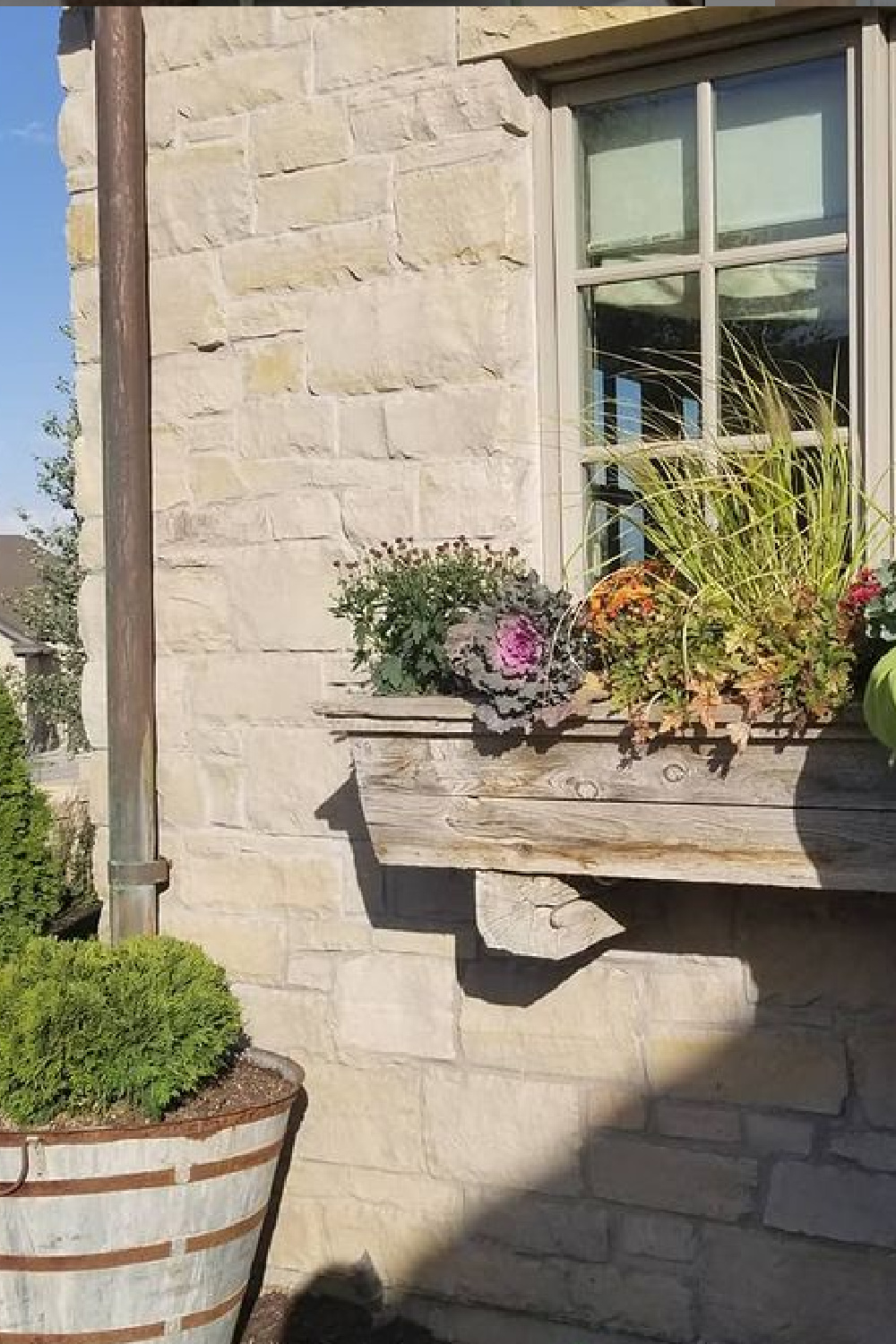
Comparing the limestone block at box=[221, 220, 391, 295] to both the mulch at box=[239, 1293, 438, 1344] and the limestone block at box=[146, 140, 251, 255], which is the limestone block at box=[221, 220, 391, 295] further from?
the mulch at box=[239, 1293, 438, 1344]

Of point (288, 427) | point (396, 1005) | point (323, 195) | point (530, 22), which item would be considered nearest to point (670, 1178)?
point (396, 1005)

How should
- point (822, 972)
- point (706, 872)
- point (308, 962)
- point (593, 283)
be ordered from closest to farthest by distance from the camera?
point (706, 872) → point (822, 972) → point (593, 283) → point (308, 962)

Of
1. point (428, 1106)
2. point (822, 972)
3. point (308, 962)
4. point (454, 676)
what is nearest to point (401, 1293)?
point (428, 1106)

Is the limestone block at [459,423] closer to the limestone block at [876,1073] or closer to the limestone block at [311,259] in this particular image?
the limestone block at [311,259]

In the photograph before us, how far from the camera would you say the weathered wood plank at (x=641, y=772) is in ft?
8.75

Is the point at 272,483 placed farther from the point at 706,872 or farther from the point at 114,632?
the point at 706,872

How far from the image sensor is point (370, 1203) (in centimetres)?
357

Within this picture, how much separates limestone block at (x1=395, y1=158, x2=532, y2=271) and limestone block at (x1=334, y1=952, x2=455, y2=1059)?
1.55 metres

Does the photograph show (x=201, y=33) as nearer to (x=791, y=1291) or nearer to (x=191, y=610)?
(x=191, y=610)

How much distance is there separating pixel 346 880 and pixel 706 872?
1.05 meters

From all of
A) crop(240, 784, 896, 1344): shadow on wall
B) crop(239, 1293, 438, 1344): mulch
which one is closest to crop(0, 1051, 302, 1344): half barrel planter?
crop(239, 1293, 438, 1344): mulch

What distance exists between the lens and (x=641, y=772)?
2.85 meters

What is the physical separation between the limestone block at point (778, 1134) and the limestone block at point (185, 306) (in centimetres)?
213

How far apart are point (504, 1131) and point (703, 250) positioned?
6.30 feet
